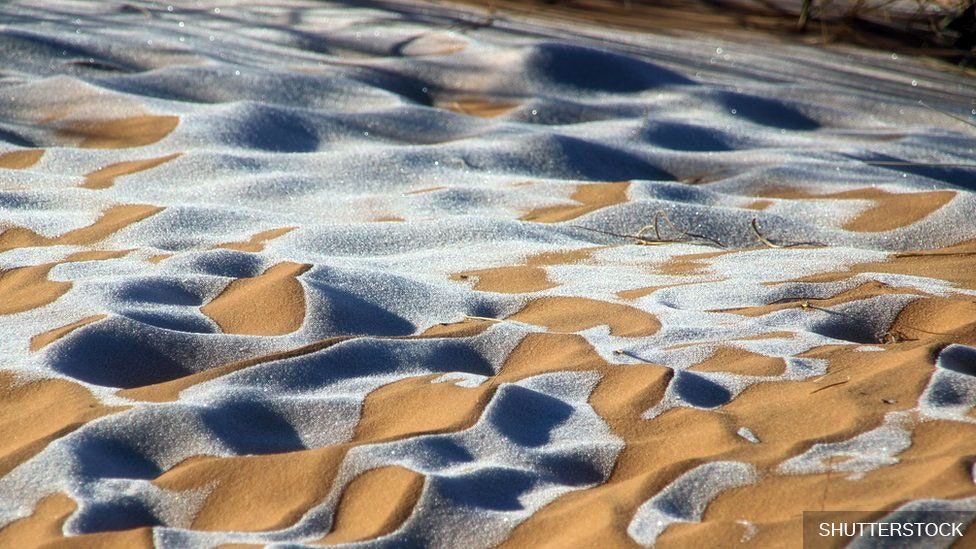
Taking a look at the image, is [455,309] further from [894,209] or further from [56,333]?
[894,209]

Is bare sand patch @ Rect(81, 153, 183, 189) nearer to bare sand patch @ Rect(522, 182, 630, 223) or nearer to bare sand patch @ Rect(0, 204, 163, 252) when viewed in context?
bare sand patch @ Rect(0, 204, 163, 252)

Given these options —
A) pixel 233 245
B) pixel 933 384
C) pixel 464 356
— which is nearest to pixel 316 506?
pixel 464 356

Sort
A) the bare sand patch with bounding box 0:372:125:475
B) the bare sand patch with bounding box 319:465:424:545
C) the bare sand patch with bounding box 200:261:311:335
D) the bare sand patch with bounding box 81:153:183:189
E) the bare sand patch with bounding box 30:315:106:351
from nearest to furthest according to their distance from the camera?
1. the bare sand patch with bounding box 319:465:424:545
2. the bare sand patch with bounding box 0:372:125:475
3. the bare sand patch with bounding box 30:315:106:351
4. the bare sand patch with bounding box 200:261:311:335
5. the bare sand patch with bounding box 81:153:183:189

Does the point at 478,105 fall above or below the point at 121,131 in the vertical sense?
above

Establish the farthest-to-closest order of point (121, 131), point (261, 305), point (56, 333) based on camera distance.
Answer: point (121, 131)
point (261, 305)
point (56, 333)

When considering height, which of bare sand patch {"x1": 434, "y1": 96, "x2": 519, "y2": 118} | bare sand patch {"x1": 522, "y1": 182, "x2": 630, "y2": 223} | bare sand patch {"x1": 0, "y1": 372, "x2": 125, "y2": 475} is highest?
bare sand patch {"x1": 434, "y1": 96, "x2": 519, "y2": 118}

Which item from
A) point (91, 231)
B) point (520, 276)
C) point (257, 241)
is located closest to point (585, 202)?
point (520, 276)

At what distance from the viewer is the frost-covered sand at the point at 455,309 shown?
4.37 ft

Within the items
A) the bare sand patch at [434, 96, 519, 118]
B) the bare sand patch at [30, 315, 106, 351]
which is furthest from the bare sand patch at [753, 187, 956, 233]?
the bare sand patch at [30, 315, 106, 351]

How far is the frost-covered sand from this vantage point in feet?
4.37

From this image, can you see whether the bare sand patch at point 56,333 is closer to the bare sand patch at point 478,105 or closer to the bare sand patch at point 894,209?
the bare sand patch at point 894,209

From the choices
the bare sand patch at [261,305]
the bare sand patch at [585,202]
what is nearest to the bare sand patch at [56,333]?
the bare sand patch at [261,305]

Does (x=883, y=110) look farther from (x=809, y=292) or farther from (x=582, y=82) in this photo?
(x=809, y=292)

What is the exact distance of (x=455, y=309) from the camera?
2.02 m
